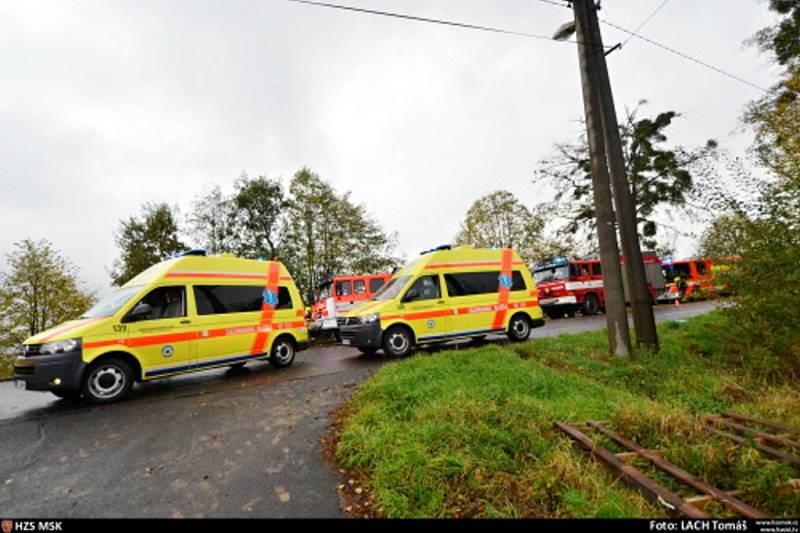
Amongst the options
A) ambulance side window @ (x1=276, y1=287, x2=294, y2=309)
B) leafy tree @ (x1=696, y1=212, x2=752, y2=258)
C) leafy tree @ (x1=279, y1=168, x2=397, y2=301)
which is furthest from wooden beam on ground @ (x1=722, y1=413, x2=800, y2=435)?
leafy tree @ (x1=279, y1=168, x2=397, y2=301)

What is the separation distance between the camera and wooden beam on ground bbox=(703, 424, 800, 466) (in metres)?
2.49

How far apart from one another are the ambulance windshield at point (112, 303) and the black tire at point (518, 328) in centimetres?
819

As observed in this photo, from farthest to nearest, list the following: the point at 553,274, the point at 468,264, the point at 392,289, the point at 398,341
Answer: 1. the point at 553,274
2. the point at 468,264
3. the point at 392,289
4. the point at 398,341

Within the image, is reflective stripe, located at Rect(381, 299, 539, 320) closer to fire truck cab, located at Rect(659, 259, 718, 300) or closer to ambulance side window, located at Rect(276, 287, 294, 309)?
ambulance side window, located at Rect(276, 287, 294, 309)

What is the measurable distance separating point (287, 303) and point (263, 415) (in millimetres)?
3865

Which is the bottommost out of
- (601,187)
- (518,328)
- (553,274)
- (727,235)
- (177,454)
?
(177,454)

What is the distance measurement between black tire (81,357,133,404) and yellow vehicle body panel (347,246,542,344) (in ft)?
14.1

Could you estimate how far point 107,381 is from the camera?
5484 millimetres

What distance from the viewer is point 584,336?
8.27 meters

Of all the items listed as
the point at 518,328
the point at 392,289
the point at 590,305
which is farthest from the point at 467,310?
the point at 590,305

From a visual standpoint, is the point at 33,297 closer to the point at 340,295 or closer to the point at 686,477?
Answer: the point at 340,295

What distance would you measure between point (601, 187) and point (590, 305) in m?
12.8

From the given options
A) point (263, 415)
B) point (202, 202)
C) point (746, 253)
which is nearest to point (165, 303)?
point (263, 415)

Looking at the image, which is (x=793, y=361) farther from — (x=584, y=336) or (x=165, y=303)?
(x=165, y=303)
